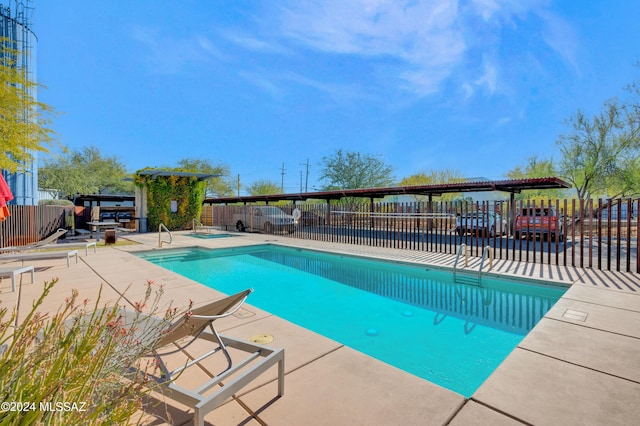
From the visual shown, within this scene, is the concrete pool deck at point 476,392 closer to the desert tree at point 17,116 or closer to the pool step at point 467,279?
the pool step at point 467,279

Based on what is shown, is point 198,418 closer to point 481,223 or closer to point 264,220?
point 481,223

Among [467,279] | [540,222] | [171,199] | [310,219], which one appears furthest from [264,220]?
[540,222]

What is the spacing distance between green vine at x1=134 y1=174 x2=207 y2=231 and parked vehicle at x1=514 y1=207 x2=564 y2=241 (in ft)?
59.5

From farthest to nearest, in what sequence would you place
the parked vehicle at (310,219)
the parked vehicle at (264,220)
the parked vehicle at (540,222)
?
1. the parked vehicle at (264,220)
2. the parked vehicle at (310,219)
3. the parked vehicle at (540,222)

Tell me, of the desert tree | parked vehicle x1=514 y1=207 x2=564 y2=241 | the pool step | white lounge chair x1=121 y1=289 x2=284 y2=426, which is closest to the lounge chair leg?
white lounge chair x1=121 y1=289 x2=284 y2=426

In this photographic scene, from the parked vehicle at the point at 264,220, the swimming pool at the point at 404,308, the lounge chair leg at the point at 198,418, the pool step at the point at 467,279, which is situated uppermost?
the parked vehicle at the point at 264,220

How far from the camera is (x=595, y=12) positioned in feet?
48.6

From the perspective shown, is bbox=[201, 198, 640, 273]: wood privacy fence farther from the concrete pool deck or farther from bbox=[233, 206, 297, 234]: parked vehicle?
the concrete pool deck

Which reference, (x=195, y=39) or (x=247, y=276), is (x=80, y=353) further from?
(x=195, y=39)

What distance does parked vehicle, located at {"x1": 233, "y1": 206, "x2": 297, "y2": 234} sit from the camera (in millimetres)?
17375

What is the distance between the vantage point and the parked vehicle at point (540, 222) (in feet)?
24.9

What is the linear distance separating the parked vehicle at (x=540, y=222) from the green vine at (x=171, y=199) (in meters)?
18.1

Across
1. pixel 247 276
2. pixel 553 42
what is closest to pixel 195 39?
pixel 247 276

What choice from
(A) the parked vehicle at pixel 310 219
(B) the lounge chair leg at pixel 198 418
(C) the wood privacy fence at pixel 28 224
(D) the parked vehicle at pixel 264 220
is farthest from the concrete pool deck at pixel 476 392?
(D) the parked vehicle at pixel 264 220
